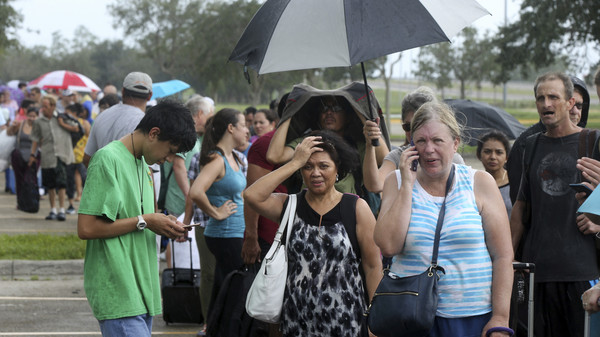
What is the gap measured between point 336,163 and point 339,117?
47.0 inches

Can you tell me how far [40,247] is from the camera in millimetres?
12164

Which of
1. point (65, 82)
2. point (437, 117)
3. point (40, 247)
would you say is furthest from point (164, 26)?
point (437, 117)

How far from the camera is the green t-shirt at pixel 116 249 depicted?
4430mm

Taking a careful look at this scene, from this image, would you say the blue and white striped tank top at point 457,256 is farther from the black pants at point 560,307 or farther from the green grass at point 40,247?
the green grass at point 40,247

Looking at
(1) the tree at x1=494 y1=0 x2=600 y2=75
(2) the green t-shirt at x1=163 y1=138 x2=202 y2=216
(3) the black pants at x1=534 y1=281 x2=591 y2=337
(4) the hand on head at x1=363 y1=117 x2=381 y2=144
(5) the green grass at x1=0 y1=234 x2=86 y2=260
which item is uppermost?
(1) the tree at x1=494 y1=0 x2=600 y2=75

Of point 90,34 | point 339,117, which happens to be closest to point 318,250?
point 339,117

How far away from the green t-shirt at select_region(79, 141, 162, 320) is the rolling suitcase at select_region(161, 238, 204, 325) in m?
3.56

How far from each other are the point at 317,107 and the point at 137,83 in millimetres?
2100

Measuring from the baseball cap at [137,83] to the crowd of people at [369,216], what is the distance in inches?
60.7

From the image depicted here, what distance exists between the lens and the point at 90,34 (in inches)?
5989

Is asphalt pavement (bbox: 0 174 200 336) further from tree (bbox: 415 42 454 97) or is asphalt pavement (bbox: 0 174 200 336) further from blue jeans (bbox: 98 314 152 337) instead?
tree (bbox: 415 42 454 97)

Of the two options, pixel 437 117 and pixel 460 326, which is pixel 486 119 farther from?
pixel 460 326

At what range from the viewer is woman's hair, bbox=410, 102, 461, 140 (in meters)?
4.19

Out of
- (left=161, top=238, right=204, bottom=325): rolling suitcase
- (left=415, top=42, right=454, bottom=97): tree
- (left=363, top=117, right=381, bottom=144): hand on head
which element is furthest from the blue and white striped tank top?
(left=415, top=42, right=454, bottom=97): tree
